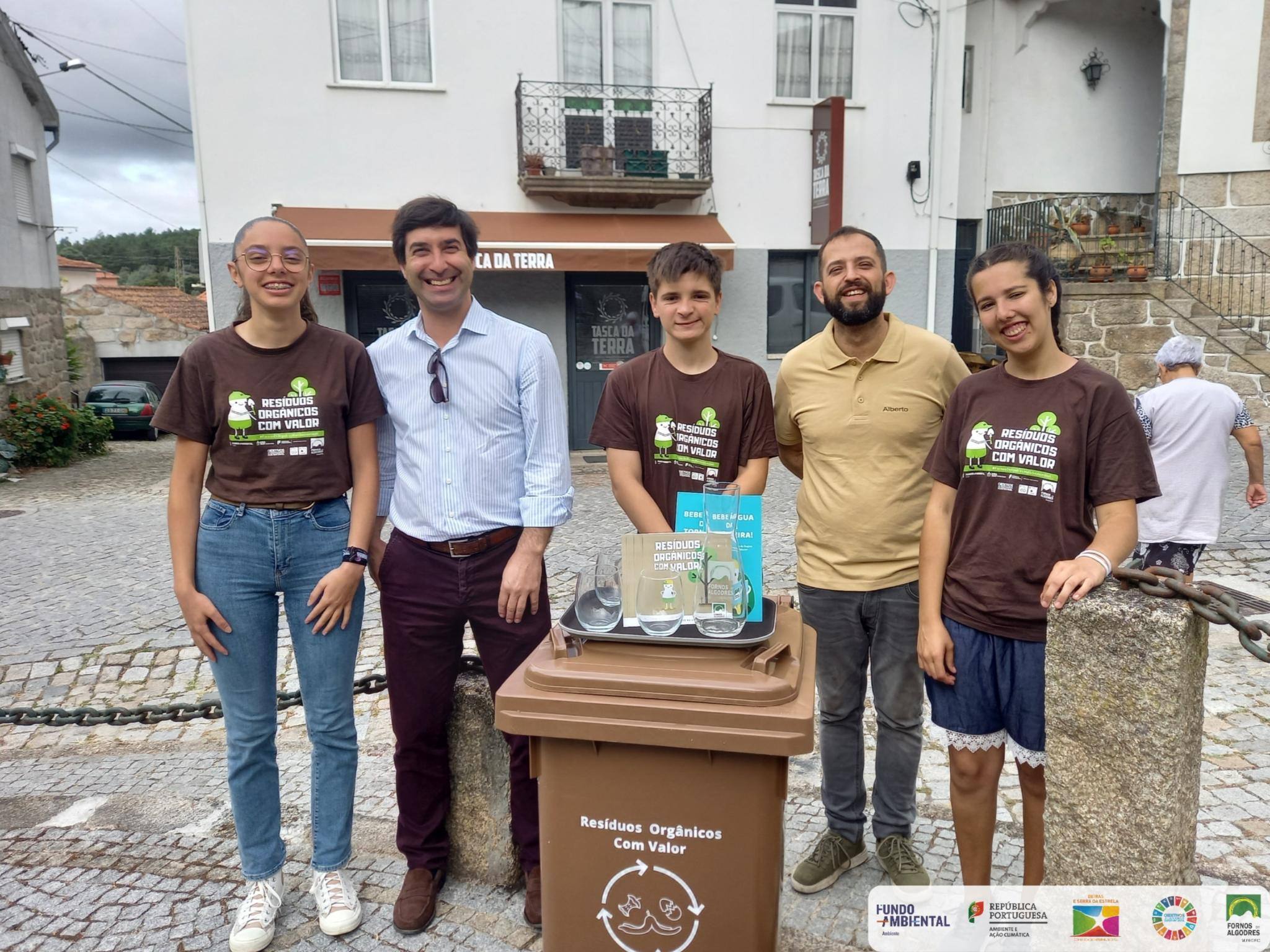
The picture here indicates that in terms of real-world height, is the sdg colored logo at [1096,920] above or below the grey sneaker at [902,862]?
above

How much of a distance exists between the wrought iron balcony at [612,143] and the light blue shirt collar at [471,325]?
953cm

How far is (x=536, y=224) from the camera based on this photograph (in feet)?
39.6

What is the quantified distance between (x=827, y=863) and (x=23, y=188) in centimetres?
1949

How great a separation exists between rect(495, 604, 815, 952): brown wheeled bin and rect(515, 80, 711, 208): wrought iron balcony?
34.9ft

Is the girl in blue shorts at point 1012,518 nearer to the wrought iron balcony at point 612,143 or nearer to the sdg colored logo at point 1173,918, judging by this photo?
the sdg colored logo at point 1173,918

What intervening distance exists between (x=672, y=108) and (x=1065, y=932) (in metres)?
12.2

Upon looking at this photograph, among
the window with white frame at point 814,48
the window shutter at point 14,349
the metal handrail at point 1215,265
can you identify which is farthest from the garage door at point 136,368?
the metal handrail at point 1215,265

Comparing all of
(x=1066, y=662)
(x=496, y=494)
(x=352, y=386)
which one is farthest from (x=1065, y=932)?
(x=352, y=386)

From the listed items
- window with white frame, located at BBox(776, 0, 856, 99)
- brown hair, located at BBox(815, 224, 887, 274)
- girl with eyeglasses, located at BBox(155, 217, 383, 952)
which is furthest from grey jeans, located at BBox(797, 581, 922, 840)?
window with white frame, located at BBox(776, 0, 856, 99)

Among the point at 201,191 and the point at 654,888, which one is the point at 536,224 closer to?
the point at 201,191

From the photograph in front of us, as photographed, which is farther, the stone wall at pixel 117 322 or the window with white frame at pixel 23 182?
the stone wall at pixel 117 322

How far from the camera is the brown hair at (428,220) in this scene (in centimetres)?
274

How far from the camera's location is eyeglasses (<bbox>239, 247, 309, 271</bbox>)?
270cm

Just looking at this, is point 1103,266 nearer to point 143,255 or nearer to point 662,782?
point 662,782
